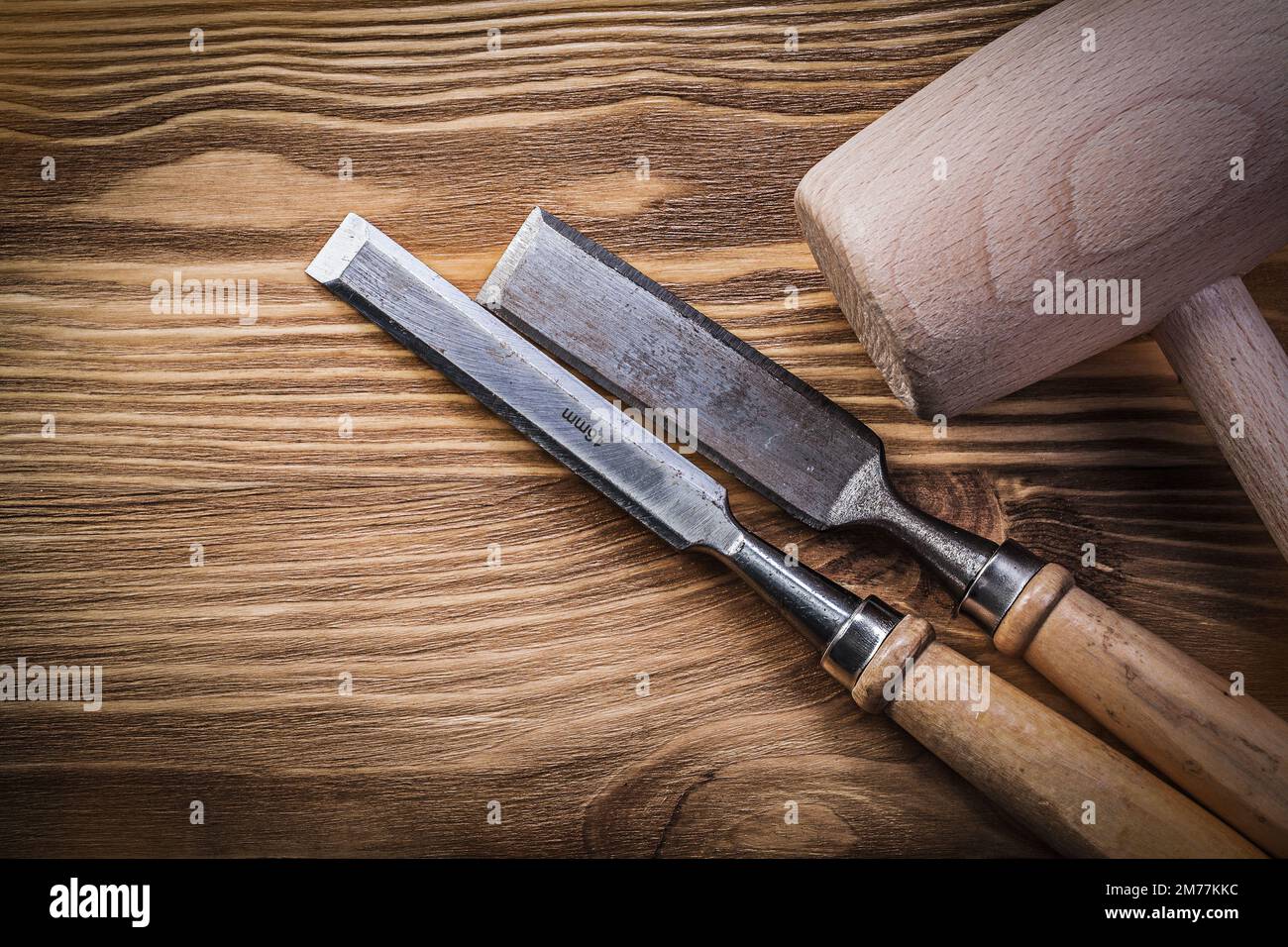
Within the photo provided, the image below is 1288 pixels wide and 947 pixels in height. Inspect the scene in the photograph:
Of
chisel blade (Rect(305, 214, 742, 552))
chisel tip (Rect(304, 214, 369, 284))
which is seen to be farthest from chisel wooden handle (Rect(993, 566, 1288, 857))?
chisel tip (Rect(304, 214, 369, 284))

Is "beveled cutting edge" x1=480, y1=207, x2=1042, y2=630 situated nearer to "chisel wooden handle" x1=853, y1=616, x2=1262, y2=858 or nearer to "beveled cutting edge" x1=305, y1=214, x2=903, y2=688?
"beveled cutting edge" x1=305, y1=214, x2=903, y2=688

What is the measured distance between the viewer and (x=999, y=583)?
948 mm

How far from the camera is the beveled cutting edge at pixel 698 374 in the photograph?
3.43ft

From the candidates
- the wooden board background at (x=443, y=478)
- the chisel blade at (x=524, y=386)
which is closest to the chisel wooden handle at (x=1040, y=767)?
the wooden board background at (x=443, y=478)

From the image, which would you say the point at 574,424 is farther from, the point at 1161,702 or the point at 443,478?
the point at 1161,702

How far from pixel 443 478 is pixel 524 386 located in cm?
18

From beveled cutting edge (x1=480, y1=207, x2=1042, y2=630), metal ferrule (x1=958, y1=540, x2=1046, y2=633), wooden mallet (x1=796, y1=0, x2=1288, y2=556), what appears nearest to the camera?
wooden mallet (x1=796, y1=0, x2=1288, y2=556)

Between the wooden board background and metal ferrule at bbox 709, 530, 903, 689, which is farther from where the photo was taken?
the wooden board background

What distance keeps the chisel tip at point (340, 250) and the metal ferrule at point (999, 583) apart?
34.8 inches

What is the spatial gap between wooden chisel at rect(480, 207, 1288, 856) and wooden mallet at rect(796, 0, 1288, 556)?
0.51 feet

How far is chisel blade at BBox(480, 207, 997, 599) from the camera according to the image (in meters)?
1.05

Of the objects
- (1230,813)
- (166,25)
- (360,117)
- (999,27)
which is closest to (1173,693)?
(1230,813)

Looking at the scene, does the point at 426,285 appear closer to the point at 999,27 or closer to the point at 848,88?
the point at 848,88

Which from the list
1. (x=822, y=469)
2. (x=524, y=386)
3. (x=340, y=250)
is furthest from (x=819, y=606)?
(x=340, y=250)
